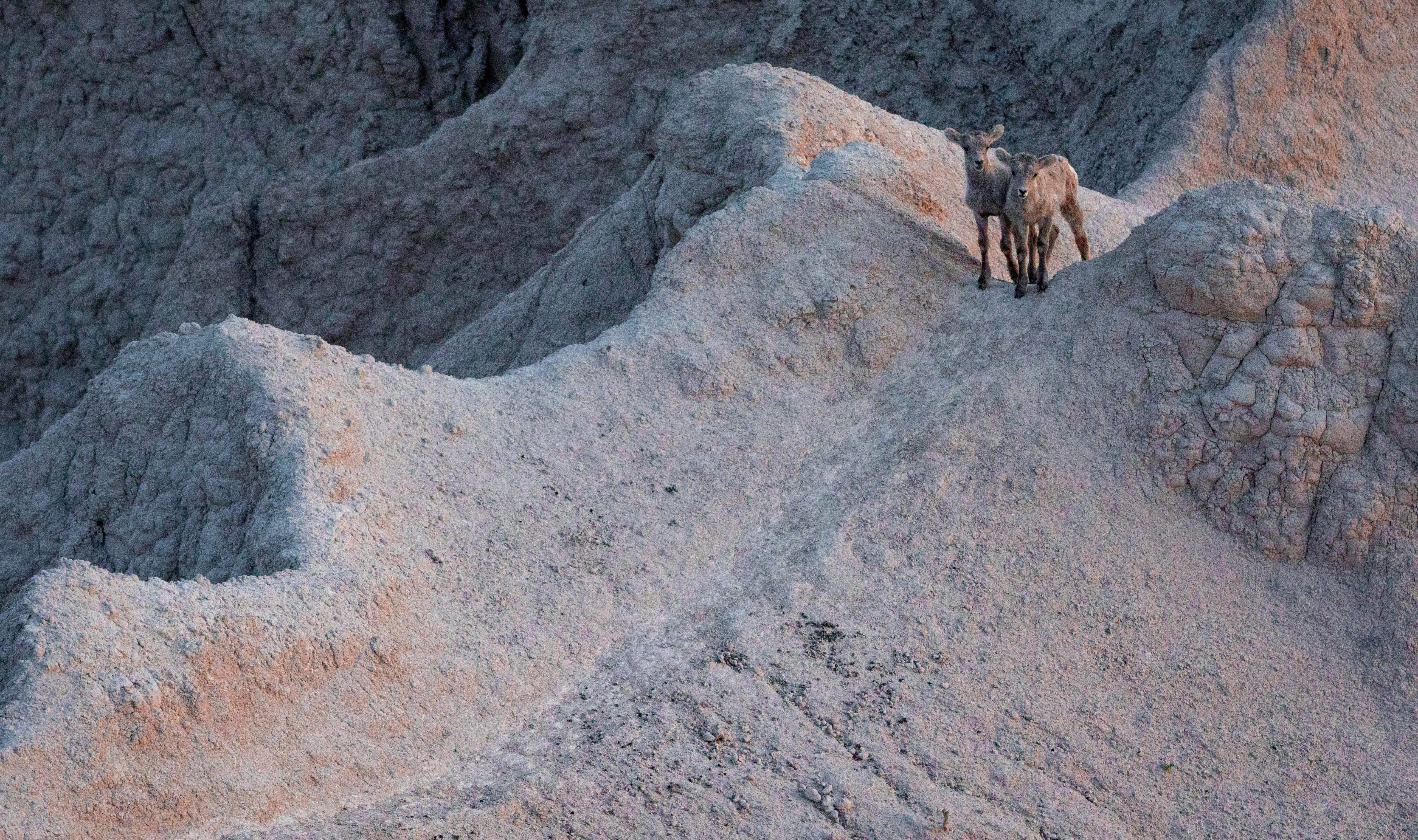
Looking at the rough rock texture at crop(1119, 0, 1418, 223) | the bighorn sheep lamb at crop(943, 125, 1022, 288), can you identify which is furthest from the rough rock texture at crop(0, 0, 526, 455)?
the bighorn sheep lamb at crop(943, 125, 1022, 288)

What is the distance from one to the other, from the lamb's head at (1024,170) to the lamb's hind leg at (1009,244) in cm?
24

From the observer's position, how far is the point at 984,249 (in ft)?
37.3

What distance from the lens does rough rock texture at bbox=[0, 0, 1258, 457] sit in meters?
19.6

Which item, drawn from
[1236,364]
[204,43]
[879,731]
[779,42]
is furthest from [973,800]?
[204,43]

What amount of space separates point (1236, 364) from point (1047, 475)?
1402 mm

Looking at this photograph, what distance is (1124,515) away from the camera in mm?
9844

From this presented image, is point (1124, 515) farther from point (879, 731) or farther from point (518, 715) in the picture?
point (518, 715)

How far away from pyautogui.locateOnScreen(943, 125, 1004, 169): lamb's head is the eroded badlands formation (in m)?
0.71

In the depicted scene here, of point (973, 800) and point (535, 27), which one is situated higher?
point (535, 27)

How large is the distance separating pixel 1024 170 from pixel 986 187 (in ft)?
1.57

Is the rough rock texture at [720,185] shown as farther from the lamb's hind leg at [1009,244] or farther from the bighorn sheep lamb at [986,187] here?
the lamb's hind leg at [1009,244]

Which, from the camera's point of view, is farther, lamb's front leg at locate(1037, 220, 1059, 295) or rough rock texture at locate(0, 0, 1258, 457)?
rough rock texture at locate(0, 0, 1258, 457)

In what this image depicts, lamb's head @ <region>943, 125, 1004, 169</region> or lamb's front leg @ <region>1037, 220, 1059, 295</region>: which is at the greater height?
lamb's head @ <region>943, 125, 1004, 169</region>

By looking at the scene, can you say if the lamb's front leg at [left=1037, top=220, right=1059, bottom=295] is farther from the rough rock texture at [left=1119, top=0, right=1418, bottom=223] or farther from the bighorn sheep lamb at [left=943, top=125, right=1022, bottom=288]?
the rough rock texture at [left=1119, top=0, right=1418, bottom=223]
